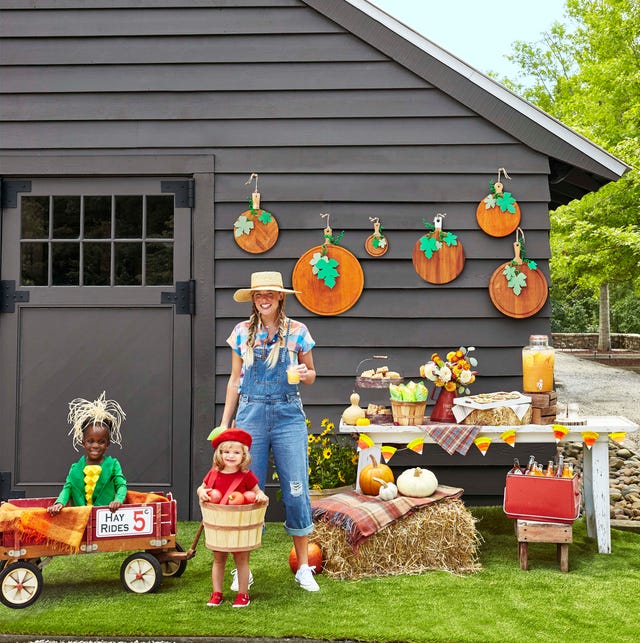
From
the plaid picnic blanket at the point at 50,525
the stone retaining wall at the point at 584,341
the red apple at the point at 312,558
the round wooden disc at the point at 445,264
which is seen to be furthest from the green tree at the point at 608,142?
the plaid picnic blanket at the point at 50,525

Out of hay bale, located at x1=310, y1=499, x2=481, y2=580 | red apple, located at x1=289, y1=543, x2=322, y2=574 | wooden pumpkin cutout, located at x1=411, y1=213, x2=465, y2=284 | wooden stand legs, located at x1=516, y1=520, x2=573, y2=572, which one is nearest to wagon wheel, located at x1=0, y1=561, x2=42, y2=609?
red apple, located at x1=289, y1=543, x2=322, y2=574

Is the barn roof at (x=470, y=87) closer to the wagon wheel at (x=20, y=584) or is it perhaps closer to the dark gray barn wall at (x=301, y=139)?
the dark gray barn wall at (x=301, y=139)

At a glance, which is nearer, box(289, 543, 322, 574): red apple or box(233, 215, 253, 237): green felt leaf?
box(289, 543, 322, 574): red apple

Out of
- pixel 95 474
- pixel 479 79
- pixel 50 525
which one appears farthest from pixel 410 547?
pixel 479 79

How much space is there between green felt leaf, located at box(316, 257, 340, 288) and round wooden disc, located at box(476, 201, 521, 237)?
1.12m

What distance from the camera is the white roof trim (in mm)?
5438

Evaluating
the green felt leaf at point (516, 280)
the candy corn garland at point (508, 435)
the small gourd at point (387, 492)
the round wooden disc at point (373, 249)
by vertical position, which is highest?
the round wooden disc at point (373, 249)

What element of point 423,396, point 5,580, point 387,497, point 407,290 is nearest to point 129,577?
point 5,580

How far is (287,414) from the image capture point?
4.03 metres

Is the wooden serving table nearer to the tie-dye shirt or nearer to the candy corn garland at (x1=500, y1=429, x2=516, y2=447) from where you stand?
the candy corn garland at (x1=500, y1=429, x2=516, y2=447)

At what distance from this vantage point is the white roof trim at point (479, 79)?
5.44 meters

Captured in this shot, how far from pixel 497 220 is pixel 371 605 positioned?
9.74ft

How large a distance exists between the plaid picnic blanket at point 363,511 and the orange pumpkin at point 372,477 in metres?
0.08

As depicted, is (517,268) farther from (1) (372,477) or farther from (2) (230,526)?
(2) (230,526)
